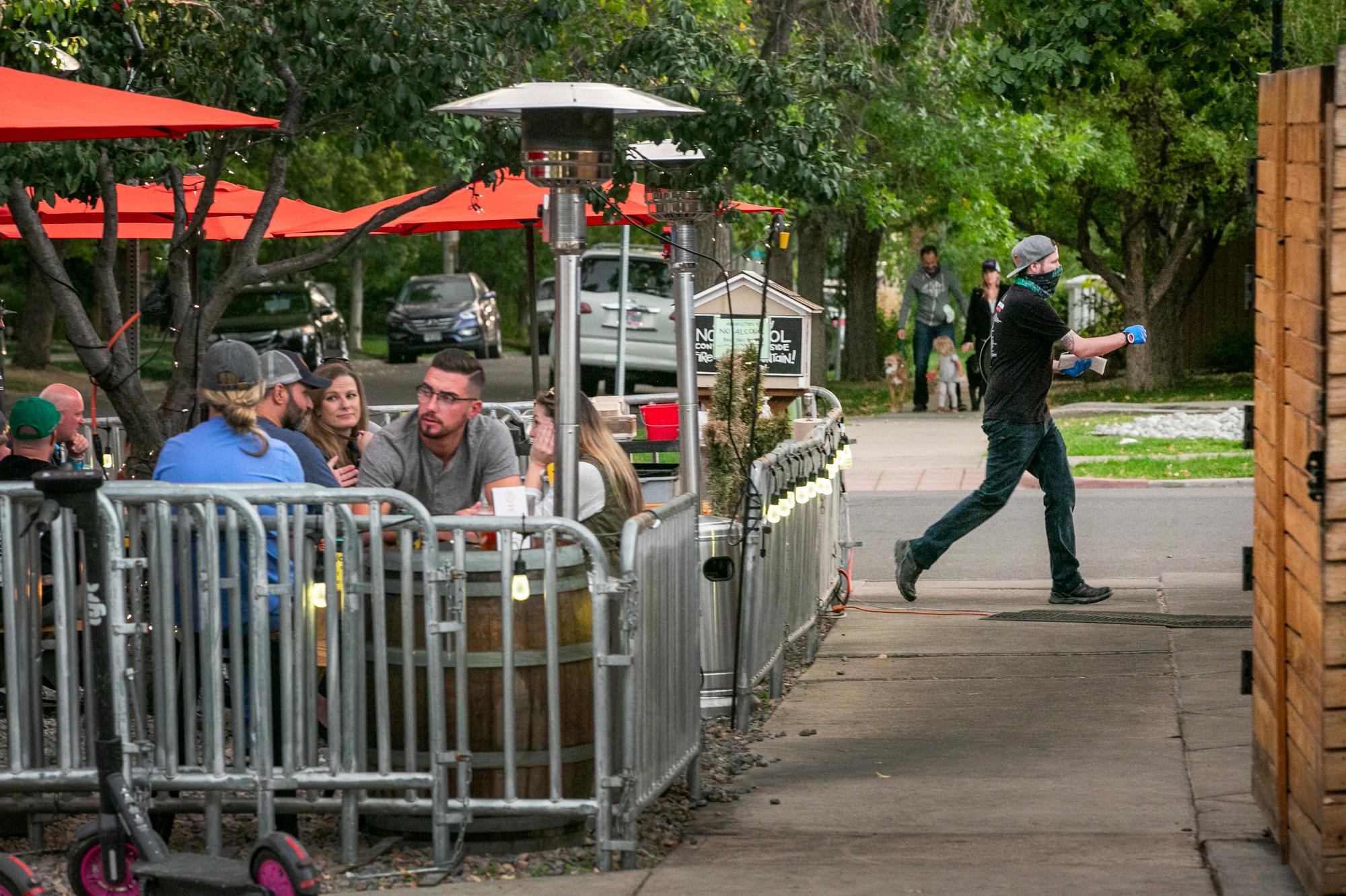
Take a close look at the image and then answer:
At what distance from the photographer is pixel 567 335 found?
221 inches

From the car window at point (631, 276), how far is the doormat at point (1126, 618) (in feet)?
Answer: 44.4

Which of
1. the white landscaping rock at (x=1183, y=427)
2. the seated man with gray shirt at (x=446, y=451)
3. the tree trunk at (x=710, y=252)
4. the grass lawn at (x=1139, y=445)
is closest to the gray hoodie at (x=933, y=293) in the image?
the white landscaping rock at (x=1183, y=427)

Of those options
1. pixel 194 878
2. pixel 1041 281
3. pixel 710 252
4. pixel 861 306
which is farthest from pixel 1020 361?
pixel 861 306

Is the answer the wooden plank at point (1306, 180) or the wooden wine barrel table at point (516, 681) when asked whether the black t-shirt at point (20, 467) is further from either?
the wooden plank at point (1306, 180)

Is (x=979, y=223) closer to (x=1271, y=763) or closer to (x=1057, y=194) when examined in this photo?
(x=1057, y=194)

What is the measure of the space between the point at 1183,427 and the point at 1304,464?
1499cm

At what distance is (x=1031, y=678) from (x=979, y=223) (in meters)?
16.5

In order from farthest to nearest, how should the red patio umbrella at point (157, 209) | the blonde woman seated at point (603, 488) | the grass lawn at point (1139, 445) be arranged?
1. the grass lawn at point (1139, 445)
2. the red patio umbrella at point (157, 209)
3. the blonde woman seated at point (603, 488)

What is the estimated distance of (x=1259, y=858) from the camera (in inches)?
201

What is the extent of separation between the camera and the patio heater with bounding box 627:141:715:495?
24.6 feet

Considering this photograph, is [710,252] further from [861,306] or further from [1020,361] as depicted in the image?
[861,306]

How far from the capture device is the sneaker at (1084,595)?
9523mm

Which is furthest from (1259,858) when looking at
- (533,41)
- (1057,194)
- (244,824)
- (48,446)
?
(1057,194)

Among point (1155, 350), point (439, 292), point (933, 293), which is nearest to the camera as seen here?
point (933, 293)
